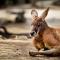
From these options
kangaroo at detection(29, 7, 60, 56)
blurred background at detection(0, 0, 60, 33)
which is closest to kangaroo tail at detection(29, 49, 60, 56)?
kangaroo at detection(29, 7, 60, 56)

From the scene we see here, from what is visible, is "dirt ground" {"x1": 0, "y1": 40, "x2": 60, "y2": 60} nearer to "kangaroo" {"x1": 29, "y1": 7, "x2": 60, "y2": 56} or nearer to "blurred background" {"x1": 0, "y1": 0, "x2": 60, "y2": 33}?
"kangaroo" {"x1": 29, "y1": 7, "x2": 60, "y2": 56}

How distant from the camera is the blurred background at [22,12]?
5613 mm

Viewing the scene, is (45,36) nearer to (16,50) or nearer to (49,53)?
(49,53)

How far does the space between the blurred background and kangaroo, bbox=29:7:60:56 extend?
2.48 metres

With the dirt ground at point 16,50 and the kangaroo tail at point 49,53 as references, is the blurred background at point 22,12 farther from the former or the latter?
the kangaroo tail at point 49,53

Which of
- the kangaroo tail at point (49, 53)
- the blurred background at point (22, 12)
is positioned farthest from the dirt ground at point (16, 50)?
the blurred background at point (22, 12)

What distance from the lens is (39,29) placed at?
2.66 metres

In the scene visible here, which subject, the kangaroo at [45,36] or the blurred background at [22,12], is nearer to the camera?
the kangaroo at [45,36]

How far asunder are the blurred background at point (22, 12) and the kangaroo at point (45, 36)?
2.48 meters

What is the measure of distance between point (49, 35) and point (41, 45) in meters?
0.11

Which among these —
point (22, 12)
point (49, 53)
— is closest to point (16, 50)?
point (49, 53)

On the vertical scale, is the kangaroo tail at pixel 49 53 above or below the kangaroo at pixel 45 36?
below

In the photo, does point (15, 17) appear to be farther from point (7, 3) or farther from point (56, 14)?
point (7, 3)

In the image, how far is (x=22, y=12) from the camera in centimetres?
631
